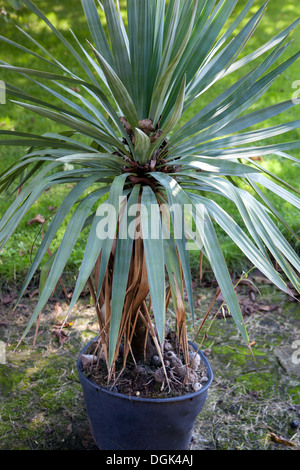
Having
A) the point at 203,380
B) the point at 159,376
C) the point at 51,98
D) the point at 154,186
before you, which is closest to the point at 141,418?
the point at 159,376

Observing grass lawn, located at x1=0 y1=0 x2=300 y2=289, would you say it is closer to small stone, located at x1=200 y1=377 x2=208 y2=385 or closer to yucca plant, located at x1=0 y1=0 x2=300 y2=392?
yucca plant, located at x1=0 y1=0 x2=300 y2=392

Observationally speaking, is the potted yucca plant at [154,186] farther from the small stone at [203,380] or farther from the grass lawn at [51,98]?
the grass lawn at [51,98]

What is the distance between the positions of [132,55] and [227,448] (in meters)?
1.64

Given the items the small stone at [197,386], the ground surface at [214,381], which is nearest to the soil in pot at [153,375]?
the small stone at [197,386]

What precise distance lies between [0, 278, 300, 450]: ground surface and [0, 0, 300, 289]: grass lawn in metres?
0.29

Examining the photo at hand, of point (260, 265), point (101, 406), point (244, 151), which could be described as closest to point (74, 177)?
point (244, 151)

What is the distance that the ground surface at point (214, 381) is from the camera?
197 centimetres

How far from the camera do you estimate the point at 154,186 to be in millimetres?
1596

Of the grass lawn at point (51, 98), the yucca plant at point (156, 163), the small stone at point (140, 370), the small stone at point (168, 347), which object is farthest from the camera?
the grass lawn at point (51, 98)

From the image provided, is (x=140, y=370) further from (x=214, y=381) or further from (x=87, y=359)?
(x=214, y=381)

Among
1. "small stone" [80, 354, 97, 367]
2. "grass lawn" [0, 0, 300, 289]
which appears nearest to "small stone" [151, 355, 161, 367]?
"small stone" [80, 354, 97, 367]

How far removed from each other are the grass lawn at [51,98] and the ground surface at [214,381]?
11.5 inches

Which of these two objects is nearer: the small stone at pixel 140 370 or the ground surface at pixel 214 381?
the small stone at pixel 140 370

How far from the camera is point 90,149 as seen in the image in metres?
1.62
